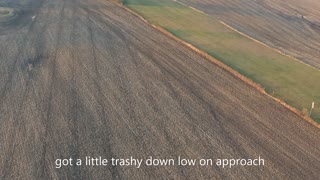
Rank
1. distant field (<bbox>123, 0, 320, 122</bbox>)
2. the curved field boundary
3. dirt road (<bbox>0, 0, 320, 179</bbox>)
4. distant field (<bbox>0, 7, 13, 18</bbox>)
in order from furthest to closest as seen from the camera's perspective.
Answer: distant field (<bbox>0, 7, 13, 18</bbox>) → distant field (<bbox>123, 0, 320, 122</bbox>) → the curved field boundary → dirt road (<bbox>0, 0, 320, 179</bbox>)

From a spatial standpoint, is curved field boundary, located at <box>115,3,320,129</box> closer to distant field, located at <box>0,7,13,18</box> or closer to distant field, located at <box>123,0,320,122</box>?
distant field, located at <box>123,0,320,122</box>

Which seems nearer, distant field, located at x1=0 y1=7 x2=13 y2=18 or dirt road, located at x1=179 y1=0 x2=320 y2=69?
dirt road, located at x1=179 y1=0 x2=320 y2=69

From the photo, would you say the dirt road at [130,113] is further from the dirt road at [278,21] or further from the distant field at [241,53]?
the dirt road at [278,21]

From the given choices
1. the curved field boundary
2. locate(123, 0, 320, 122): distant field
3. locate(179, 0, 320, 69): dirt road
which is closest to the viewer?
the curved field boundary

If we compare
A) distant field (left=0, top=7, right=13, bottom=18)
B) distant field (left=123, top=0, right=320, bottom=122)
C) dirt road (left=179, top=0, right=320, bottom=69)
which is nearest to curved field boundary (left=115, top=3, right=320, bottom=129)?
distant field (left=123, top=0, right=320, bottom=122)

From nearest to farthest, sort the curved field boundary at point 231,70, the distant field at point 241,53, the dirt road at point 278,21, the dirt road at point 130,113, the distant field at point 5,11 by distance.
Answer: the dirt road at point 130,113 → the curved field boundary at point 231,70 → the distant field at point 241,53 → the dirt road at point 278,21 → the distant field at point 5,11

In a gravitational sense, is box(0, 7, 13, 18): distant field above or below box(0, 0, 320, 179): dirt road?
above

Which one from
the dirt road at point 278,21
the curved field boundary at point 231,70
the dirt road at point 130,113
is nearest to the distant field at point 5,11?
the dirt road at point 130,113
